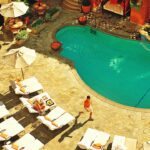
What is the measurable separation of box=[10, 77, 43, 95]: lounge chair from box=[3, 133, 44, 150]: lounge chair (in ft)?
12.4

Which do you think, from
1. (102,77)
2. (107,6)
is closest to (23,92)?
(102,77)

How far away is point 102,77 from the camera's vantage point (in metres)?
27.0

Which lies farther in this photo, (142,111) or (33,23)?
(33,23)

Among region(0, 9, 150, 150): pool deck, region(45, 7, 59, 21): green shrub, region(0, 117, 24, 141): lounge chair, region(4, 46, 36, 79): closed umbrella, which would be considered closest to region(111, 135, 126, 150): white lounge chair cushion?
region(0, 9, 150, 150): pool deck

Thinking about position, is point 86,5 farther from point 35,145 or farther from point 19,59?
point 35,145

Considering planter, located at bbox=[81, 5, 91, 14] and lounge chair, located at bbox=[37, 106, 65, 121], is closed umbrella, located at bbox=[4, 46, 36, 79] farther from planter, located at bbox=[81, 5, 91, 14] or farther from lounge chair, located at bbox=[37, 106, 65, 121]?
planter, located at bbox=[81, 5, 91, 14]

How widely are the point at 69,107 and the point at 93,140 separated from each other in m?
3.44

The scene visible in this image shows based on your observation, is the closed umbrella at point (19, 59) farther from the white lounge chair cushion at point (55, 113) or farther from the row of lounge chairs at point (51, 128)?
the white lounge chair cushion at point (55, 113)

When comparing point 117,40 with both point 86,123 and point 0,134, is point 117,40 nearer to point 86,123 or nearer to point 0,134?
point 86,123

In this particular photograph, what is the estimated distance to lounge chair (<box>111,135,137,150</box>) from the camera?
20531 millimetres

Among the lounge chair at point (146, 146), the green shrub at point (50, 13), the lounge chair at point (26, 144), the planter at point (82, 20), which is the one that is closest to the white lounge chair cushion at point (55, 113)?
the lounge chair at point (26, 144)

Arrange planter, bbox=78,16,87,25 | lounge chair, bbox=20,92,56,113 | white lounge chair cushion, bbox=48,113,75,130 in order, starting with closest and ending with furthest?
white lounge chair cushion, bbox=48,113,75,130 < lounge chair, bbox=20,92,56,113 < planter, bbox=78,16,87,25

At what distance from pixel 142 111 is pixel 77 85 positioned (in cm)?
492

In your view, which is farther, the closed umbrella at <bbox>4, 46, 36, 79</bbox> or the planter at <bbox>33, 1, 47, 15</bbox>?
the planter at <bbox>33, 1, 47, 15</bbox>
